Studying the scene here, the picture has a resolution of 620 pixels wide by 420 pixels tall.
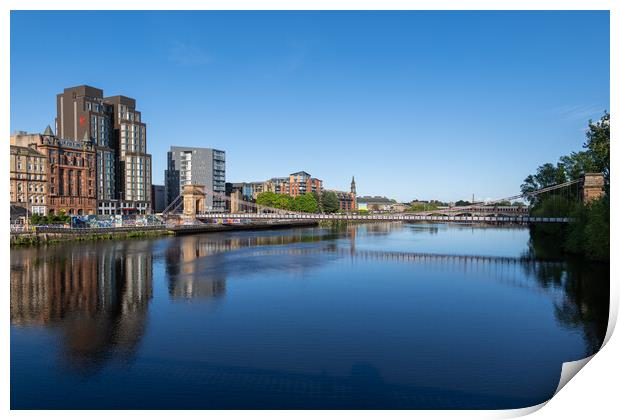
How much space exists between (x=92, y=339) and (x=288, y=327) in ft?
13.3

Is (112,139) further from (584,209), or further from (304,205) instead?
(584,209)

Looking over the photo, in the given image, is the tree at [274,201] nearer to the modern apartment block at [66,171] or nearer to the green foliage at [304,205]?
the green foliage at [304,205]

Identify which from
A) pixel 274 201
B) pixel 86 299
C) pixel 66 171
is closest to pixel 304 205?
pixel 274 201

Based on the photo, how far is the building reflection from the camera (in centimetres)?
909

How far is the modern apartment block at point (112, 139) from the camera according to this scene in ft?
147

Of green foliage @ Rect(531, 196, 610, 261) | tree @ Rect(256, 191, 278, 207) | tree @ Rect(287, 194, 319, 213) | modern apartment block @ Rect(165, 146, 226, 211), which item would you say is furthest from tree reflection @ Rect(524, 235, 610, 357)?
modern apartment block @ Rect(165, 146, 226, 211)

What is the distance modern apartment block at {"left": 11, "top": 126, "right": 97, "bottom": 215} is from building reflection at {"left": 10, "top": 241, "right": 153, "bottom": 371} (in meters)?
16.8

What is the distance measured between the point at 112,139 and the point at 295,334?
145 feet

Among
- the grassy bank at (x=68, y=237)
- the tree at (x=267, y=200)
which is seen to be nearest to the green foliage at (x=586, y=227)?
the grassy bank at (x=68, y=237)

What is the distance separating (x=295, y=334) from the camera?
1004 centimetres

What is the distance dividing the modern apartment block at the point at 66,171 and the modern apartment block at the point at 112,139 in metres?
1.81

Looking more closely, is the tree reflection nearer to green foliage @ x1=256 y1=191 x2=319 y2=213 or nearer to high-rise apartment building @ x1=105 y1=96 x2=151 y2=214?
high-rise apartment building @ x1=105 y1=96 x2=151 y2=214

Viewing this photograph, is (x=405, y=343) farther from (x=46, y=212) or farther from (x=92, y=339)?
(x=46, y=212)

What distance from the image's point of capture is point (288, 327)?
10.6m
